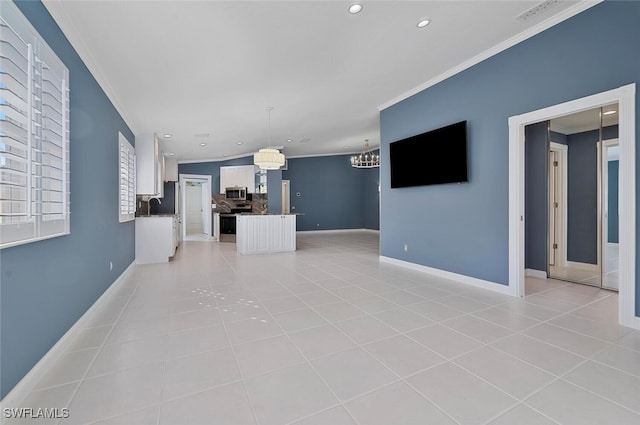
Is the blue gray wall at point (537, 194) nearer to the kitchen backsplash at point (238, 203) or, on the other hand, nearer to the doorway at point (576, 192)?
the doorway at point (576, 192)

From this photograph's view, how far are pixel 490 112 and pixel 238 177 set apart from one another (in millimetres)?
7605

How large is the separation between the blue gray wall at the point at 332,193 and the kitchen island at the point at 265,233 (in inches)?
166

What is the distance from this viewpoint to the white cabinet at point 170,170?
29.8 feet

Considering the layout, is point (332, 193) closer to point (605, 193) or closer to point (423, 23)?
point (605, 193)

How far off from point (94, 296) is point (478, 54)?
5.28m

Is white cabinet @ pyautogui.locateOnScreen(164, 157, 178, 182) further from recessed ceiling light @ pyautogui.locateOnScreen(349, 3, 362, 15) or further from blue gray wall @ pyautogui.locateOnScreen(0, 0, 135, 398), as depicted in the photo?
recessed ceiling light @ pyautogui.locateOnScreen(349, 3, 362, 15)

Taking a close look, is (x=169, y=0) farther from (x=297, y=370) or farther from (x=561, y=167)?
(x=561, y=167)

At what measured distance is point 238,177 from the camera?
367 inches

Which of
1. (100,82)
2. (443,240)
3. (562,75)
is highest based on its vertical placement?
(100,82)

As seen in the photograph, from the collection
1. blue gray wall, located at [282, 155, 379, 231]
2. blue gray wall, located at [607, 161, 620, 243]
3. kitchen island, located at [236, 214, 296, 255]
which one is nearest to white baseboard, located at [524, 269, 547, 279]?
blue gray wall, located at [607, 161, 620, 243]

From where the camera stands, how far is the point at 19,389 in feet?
5.07

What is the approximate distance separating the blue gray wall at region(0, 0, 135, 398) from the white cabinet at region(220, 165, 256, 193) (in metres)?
4.97

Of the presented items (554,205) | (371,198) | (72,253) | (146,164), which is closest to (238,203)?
(146,164)

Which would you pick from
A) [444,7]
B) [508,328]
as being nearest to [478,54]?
[444,7]
